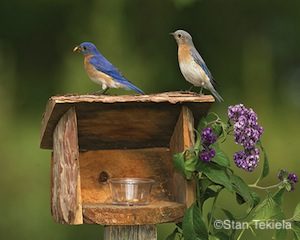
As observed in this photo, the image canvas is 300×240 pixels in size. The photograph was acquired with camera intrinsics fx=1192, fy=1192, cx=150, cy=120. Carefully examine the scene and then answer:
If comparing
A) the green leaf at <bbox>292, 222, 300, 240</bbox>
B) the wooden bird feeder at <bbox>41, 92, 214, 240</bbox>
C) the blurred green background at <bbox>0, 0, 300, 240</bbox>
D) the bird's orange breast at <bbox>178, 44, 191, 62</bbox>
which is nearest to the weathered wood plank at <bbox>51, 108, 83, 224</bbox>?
the wooden bird feeder at <bbox>41, 92, 214, 240</bbox>

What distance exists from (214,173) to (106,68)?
0.62m

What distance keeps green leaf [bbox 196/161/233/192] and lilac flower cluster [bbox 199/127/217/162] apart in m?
0.04

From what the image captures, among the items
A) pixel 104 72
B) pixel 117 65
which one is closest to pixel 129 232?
pixel 104 72

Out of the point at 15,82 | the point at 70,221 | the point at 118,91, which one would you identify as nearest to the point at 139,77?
the point at 118,91

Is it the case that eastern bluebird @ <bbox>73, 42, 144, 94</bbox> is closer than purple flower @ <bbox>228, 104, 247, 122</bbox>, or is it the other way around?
purple flower @ <bbox>228, 104, 247, 122</bbox>

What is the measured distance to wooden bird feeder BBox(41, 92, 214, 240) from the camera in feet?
11.7

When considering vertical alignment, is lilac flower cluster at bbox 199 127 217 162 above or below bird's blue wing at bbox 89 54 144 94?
below

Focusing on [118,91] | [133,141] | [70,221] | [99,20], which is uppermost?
[99,20]

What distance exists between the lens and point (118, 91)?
5.79 meters

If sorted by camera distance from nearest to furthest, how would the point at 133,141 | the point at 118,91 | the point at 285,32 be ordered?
the point at 133,141 < the point at 118,91 < the point at 285,32

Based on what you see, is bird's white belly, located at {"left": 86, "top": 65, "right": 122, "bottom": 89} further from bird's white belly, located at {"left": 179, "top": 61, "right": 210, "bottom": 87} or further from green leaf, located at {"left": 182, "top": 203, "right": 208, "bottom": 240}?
green leaf, located at {"left": 182, "top": 203, "right": 208, "bottom": 240}

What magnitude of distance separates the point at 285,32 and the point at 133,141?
261 centimetres

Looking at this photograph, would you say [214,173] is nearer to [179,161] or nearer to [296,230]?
[179,161]

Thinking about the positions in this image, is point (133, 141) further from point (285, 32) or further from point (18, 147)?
point (285, 32)
